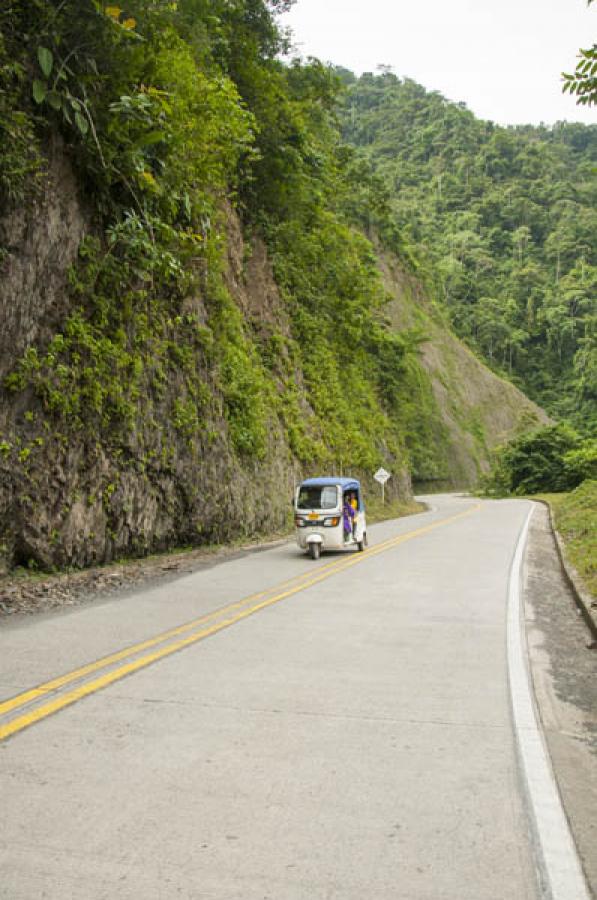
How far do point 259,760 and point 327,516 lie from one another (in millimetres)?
12713

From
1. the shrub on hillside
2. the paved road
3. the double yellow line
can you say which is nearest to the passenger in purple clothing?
the double yellow line

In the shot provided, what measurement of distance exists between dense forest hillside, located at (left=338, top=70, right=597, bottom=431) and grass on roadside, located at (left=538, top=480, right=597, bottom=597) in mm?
47072

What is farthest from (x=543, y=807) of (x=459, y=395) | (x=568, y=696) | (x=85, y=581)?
(x=459, y=395)

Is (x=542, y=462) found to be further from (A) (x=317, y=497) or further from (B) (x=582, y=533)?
(A) (x=317, y=497)

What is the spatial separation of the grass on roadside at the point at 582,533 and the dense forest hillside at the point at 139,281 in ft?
26.9

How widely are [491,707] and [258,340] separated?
2351cm

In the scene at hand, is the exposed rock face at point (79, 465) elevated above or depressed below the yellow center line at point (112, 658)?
above

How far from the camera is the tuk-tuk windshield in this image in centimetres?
1766

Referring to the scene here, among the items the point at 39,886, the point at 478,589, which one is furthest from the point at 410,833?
the point at 478,589

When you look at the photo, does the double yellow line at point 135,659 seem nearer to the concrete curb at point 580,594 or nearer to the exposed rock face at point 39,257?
the concrete curb at point 580,594

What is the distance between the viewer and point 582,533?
70.4 feet

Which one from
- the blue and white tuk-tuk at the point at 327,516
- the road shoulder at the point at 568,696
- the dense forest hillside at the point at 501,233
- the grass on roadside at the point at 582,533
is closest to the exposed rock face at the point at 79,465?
the blue and white tuk-tuk at the point at 327,516

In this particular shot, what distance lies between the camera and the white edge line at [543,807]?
3.34 metres

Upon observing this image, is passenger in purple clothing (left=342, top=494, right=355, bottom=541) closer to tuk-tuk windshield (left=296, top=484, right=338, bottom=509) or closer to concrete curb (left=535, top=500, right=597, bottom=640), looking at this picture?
tuk-tuk windshield (left=296, top=484, right=338, bottom=509)
